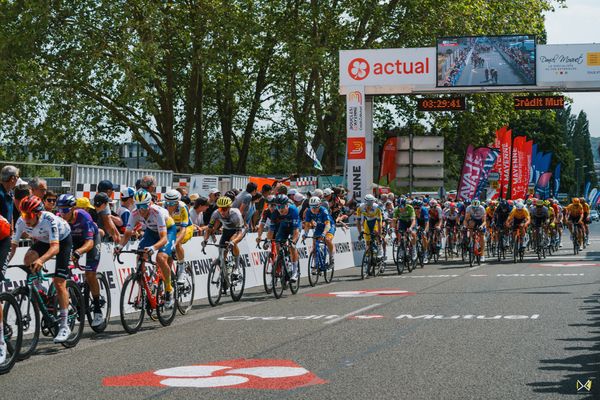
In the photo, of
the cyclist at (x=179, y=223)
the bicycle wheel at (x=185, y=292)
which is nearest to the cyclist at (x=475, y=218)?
the bicycle wheel at (x=185, y=292)

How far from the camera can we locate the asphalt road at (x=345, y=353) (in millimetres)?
8039

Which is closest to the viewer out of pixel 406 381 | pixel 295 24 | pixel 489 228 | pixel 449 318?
pixel 406 381

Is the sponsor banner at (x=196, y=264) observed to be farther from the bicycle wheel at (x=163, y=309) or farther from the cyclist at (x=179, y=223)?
the bicycle wheel at (x=163, y=309)

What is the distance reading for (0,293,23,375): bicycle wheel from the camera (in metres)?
9.32

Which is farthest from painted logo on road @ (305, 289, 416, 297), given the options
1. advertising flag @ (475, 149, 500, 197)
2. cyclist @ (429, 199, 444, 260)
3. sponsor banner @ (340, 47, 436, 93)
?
advertising flag @ (475, 149, 500, 197)

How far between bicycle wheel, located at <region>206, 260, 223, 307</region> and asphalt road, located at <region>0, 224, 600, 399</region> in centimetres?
20

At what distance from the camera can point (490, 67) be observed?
33.0m

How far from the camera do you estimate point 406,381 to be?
326 inches

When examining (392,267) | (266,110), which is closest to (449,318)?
(392,267)

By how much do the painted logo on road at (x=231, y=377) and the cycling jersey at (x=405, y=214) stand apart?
15.5 metres

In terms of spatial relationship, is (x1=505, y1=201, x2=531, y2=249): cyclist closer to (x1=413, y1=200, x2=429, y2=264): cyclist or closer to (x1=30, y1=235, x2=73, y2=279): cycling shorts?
(x1=413, y1=200, x2=429, y2=264): cyclist

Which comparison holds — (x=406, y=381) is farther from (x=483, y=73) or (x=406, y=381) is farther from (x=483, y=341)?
(x=483, y=73)

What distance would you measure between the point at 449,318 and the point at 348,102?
20.8 meters

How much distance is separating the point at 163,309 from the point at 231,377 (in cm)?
466
